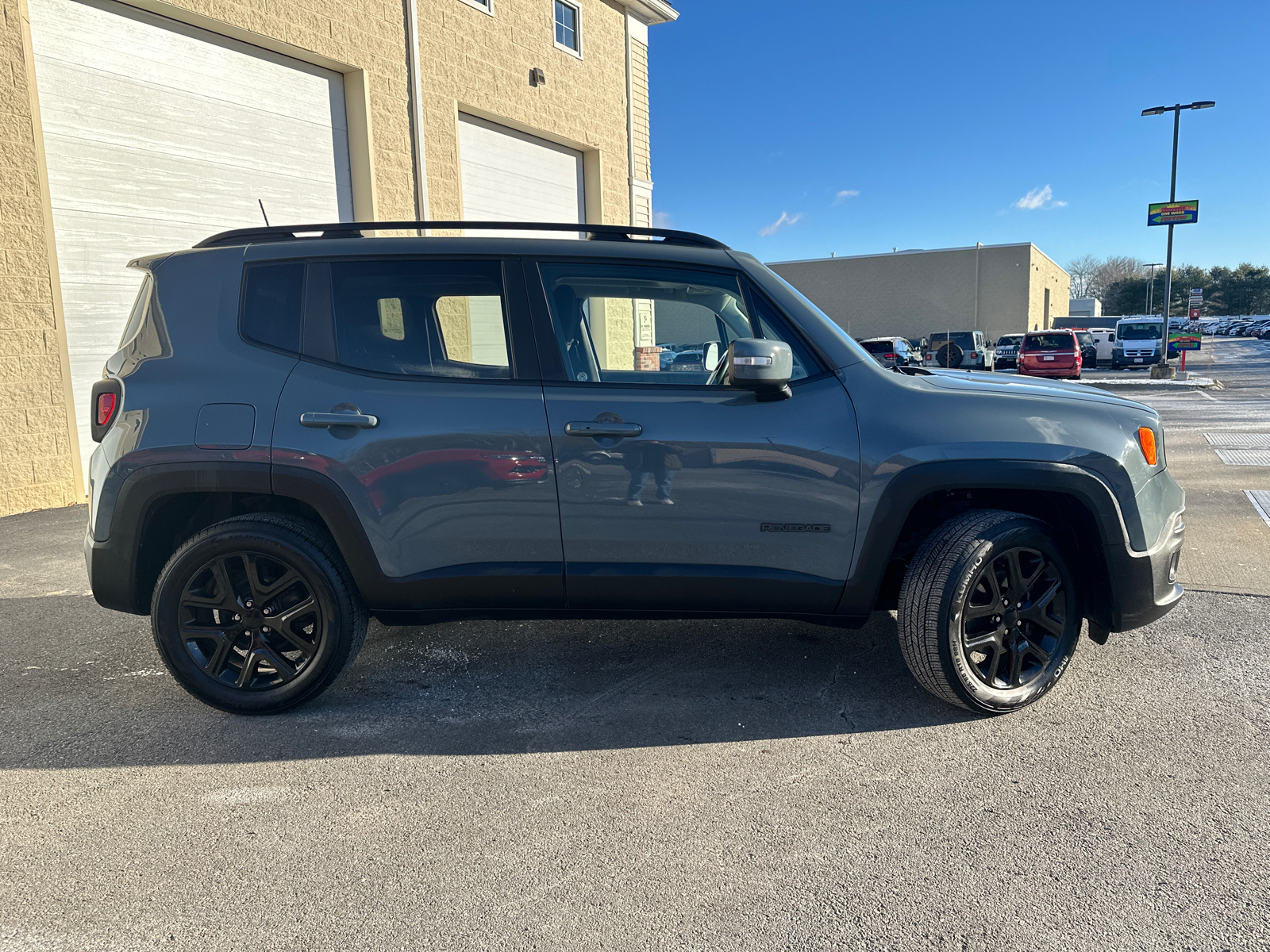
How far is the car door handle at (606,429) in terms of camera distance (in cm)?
321

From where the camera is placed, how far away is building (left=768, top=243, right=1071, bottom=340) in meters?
51.9

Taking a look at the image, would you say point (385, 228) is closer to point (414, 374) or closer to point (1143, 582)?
point (414, 374)

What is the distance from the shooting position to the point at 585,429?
322cm

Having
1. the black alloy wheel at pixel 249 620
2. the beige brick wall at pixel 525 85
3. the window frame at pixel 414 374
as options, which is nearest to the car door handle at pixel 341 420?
the window frame at pixel 414 374

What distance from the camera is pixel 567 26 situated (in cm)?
1455

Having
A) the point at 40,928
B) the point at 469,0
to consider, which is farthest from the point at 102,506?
the point at 469,0

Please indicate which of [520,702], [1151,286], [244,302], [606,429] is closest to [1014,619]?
[606,429]

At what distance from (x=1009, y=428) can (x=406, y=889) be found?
2.52 metres

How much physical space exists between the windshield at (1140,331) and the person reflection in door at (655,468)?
121 feet

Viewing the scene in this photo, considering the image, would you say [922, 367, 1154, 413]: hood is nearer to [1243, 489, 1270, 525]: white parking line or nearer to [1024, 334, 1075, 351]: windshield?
[1243, 489, 1270, 525]: white parking line

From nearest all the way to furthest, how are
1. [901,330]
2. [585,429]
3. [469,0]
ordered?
[585,429] → [469,0] → [901,330]

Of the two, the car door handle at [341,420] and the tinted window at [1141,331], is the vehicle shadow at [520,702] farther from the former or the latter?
the tinted window at [1141,331]

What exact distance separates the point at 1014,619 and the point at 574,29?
46.5ft

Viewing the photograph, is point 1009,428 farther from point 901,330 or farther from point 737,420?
point 901,330
